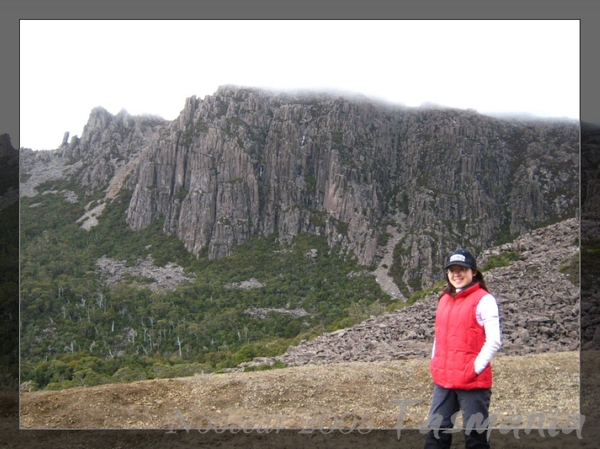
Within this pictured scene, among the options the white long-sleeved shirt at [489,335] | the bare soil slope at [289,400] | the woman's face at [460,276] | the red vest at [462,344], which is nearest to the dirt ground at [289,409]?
the bare soil slope at [289,400]

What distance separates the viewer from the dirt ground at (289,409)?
591cm

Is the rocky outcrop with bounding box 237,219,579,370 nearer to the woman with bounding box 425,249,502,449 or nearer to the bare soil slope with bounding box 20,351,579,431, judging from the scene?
the bare soil slope with bounding box 20,351,579,431

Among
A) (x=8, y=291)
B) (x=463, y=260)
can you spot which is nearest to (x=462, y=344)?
(x=463, y=260)

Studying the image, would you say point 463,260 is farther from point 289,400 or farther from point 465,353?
point 289,400

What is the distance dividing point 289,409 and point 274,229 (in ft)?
30.4

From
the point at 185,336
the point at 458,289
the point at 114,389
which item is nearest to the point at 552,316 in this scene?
the point at 458,289

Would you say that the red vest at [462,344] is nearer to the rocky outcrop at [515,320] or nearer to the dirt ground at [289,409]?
the dirt ground at [289,409]

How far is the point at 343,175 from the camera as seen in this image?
591 inches

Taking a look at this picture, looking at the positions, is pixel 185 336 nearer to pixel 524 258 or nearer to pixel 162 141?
pixel 162 141

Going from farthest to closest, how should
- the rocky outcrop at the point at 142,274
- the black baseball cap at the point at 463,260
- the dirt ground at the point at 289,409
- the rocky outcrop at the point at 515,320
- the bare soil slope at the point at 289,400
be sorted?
the rocky outcrop at the point at 142,274 → the rocky outcrop at the point at 515,320 → the bare soil slope at the point at 289,400 → the dirt ground at the point at 289,409 → the black baseball cap at the point at 463,260

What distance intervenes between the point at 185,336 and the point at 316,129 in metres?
7.86

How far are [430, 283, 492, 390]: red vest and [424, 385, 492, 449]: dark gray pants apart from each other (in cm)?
8

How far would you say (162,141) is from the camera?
19.2 meters

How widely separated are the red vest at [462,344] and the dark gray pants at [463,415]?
3.1 inches
